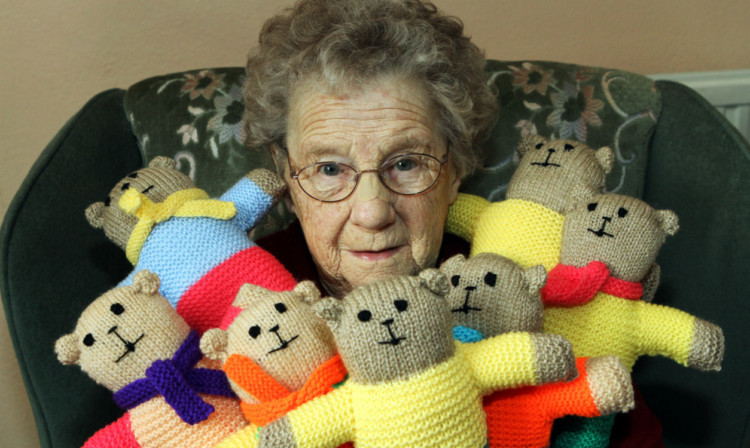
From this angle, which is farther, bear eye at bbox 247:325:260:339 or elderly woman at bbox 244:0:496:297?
elderly woman at bbox 244:0:496:297

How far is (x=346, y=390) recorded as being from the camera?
757mm

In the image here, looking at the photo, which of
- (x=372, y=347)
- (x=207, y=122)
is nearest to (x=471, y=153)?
(x=207, y=122)

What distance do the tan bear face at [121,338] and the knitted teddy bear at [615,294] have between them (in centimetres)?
58

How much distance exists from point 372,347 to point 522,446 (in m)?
0.30

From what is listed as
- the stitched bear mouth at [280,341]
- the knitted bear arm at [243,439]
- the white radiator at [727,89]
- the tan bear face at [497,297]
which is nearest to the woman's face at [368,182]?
the tan bear face at [497,297]

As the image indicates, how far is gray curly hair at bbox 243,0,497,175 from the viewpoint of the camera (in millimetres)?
1138

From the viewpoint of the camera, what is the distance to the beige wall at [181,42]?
1.70 metres

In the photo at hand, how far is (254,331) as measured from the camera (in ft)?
2.73

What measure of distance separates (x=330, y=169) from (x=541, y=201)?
0.39 m

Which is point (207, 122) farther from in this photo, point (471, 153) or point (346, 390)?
point (346, 390)

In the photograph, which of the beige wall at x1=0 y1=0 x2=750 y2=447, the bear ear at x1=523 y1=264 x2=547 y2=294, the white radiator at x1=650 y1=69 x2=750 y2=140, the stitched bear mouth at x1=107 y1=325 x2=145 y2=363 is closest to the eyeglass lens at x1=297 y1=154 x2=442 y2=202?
the bear ear at x1=523 y1=264 x2=547 y2=294

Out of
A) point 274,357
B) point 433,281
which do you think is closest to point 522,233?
point 433,281

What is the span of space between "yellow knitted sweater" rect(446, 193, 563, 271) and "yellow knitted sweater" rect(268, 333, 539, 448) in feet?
1.01

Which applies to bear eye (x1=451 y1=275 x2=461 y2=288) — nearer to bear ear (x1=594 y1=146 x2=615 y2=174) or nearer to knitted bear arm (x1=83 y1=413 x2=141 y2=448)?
bear ear (x1=594 y1=146 x2=615 y2=174)
